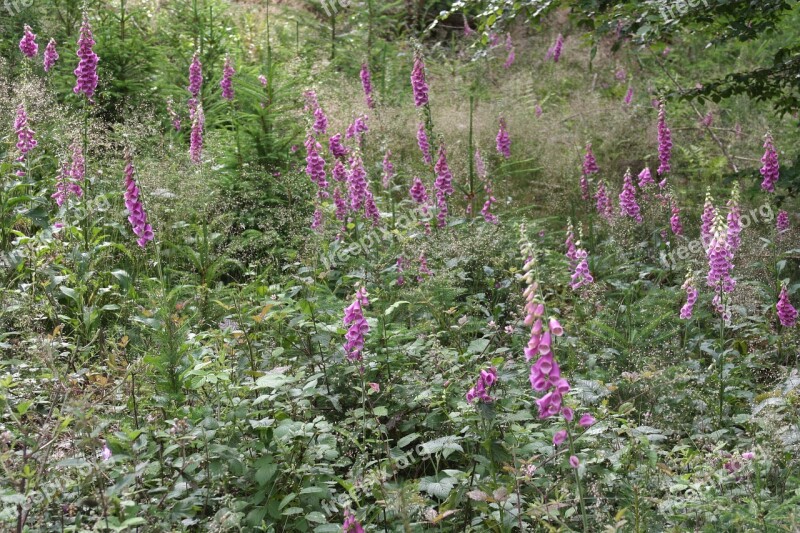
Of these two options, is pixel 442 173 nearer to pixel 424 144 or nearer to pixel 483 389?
pixel 424 144

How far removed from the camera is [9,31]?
8.40 metres

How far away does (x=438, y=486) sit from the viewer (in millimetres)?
2748

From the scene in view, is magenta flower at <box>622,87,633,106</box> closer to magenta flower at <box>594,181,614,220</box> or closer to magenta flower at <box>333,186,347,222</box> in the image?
magenta flower at <box>594,181,614,220</box>

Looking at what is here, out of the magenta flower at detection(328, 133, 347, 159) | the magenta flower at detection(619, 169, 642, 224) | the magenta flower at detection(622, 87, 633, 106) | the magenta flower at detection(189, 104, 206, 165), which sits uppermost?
the magenta flower at detection(622, 87, 633, 106)

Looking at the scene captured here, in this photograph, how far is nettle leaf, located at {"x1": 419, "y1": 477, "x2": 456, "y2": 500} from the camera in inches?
107

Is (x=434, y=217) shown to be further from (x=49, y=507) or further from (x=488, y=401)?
(x=49, y=507)

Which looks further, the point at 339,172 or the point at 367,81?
the point at 367,81

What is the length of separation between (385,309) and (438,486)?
4.68 feet

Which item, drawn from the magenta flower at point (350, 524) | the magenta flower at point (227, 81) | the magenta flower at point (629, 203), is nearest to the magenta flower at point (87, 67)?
the magenta flower at point (227, 81)

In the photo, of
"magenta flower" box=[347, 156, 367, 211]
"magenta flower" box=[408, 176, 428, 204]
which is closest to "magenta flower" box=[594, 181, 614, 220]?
"magenta flower" box=[408, 176, 428, 204]

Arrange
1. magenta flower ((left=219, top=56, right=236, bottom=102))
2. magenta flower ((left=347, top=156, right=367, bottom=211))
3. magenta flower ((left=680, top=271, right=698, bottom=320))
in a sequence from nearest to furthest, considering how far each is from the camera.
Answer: magenta flower ((left=680, top=271, right=698, bottom=320)) < magenta flower ((left=347, top=156, right=367, bottom=211)) < magenta flower ((left=219, top=56, right=236, bottom=102))

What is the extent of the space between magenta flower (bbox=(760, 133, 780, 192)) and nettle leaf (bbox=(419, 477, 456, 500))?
3416mm

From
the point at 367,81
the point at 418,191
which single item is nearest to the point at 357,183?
the point at 418,191

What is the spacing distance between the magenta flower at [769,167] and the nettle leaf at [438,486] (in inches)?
134
